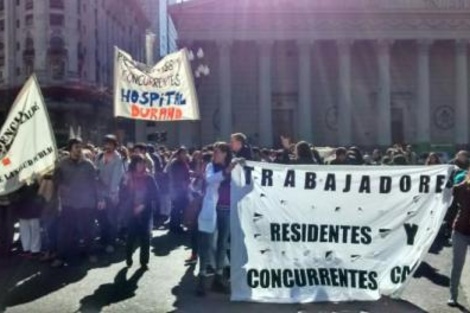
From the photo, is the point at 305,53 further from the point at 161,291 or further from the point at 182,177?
the point at 161,291

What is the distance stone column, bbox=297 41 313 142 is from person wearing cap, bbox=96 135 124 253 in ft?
136

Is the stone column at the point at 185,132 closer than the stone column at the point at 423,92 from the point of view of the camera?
Yes

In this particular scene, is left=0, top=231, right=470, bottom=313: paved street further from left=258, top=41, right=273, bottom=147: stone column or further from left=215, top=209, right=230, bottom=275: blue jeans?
left=258, top=41, right=273, bottom=147: stone column

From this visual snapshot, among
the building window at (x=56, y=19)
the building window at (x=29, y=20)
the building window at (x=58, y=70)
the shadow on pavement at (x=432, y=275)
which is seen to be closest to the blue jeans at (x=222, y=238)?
the shadow on pavement at (x=432, y=275)

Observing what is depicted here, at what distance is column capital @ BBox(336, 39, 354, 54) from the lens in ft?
170

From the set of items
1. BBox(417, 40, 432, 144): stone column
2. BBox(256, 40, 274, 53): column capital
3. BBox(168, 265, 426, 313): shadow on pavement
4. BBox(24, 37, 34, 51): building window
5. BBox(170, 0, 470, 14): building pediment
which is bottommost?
BBox(168, 265, 426, 313): shadow on pavement

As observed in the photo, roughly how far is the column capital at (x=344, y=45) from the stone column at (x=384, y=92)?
7.39 ft

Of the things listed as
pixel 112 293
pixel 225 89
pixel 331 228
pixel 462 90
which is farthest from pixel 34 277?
pixel 462 90

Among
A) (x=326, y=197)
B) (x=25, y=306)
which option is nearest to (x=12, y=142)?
(x=25, y=306)

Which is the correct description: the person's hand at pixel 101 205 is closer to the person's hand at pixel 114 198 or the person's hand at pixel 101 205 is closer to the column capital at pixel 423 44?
the person's hand at pixel 114 198

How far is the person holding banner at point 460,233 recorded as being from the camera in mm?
7312

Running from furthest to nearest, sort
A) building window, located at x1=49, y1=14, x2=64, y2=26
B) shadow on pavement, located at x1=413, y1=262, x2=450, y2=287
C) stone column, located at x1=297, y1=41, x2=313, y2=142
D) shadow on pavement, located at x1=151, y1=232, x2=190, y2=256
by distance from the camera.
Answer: building window, located at x1=49, y1=14, x2=64, y2=26 → stone column, located at x1=297, y1=41, x2=313, y2=142 → shadow on pavement, located at x1=151, y1=232, x2=190, y2=256 → shadow on pavement, located at x1=413, y1=262, x2=450, y2=287

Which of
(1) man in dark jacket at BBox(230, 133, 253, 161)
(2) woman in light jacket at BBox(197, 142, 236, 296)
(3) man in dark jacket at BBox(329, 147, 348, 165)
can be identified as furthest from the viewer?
(3) man in dark jacket at BBox(329, 147, 348, 165)

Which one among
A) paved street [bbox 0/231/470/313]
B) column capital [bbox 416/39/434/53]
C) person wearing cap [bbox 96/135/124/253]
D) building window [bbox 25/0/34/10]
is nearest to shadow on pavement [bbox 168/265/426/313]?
paved street [bbox 0/231/470/313]
